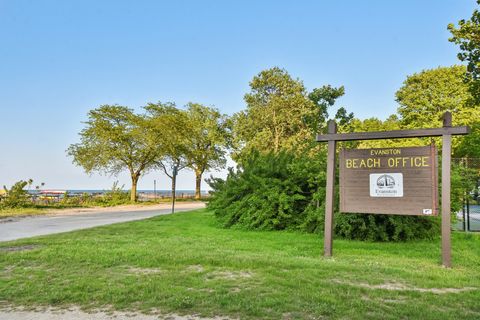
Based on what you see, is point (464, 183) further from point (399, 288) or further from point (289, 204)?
point (399, 288)

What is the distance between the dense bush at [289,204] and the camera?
9.48 m

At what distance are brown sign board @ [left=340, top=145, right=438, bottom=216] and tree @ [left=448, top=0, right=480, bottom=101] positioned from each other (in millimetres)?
10819

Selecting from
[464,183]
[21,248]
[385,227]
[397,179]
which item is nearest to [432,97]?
[464,183]

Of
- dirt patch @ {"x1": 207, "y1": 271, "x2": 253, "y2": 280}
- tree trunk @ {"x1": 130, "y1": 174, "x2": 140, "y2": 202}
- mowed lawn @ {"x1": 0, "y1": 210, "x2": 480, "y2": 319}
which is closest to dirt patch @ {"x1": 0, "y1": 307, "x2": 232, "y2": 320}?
mowed lawn @ {"x1": 0, "y1": 210, "x2": 480, "y2": 319}

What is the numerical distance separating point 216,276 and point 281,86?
31.1 metres

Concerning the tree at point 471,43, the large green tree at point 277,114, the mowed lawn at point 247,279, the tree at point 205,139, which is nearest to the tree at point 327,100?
the large green tree at point 277,114

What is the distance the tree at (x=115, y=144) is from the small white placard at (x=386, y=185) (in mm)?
29451

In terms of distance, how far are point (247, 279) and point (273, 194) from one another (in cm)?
621

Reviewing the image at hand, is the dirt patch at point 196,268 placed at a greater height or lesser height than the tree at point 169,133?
lesser

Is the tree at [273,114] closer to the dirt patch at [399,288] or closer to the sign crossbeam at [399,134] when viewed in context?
the sign crossbeam at [399,134]

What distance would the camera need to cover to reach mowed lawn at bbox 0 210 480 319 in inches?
159

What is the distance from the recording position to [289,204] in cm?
1135

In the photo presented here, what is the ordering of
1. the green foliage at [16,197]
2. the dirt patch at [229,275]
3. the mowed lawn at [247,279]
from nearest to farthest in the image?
the mowed lawn at [247,279] < the dirt patch at [229,275] < the green foliage at [16,197]

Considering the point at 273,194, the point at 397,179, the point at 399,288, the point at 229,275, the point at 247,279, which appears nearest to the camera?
the point at 399,288
